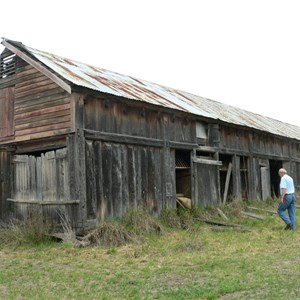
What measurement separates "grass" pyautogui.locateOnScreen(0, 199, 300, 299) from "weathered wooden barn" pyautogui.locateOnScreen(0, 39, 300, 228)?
133cm

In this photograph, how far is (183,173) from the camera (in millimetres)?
14109

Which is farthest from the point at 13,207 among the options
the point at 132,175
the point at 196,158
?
the point at 196,158

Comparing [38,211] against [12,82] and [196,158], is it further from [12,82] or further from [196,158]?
[196,158]

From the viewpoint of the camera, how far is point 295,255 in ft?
26.0

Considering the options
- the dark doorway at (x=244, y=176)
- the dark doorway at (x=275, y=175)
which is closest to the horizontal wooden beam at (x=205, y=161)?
the dark doorway at (x=244, y=176)

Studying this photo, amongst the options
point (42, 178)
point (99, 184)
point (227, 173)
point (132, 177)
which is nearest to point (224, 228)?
point (132, 177)

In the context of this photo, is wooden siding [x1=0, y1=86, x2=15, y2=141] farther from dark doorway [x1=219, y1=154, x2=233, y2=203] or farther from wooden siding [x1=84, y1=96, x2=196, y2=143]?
dark doorway [x1=219, y1=154, x2=233, y2=203]

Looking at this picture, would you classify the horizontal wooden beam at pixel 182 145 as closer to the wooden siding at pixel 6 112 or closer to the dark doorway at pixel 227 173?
the dark doorway at pixel 227 173

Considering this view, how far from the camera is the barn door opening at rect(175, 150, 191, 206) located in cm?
1388

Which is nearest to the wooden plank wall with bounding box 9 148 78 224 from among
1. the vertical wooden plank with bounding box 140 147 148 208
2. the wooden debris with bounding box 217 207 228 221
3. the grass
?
the grass

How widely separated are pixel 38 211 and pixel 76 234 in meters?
1.39

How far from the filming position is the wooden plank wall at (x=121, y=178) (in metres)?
10.4

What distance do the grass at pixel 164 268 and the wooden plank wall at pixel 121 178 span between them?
1320 millimetres

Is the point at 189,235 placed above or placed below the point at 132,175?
below
